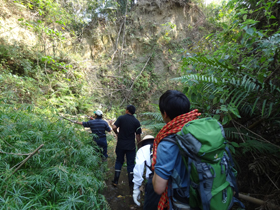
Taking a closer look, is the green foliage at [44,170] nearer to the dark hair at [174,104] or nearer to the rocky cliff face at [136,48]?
the dark hair at [174,104]

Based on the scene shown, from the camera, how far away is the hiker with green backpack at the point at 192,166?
114 centimetres

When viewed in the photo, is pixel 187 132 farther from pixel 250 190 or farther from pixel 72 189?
pixel 250 190

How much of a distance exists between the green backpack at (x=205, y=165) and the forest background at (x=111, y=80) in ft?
3.18

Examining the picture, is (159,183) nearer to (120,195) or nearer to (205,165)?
(205,165)

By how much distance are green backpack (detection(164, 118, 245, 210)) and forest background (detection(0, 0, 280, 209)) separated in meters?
0.97

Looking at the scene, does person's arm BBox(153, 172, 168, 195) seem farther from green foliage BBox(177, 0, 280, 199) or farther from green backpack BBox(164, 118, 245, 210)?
green foliage BBox(177, 0, 280, 199)

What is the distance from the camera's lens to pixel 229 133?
96.4 inches

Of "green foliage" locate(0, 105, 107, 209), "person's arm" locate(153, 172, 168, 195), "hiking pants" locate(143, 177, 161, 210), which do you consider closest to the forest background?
"green foliage" locate(0, 105, 107, 209)

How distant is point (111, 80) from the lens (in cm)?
966

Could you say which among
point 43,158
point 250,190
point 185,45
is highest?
point 185,45

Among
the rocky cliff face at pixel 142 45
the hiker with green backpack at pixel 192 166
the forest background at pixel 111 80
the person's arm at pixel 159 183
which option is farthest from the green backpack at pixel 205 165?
the rocky cliff face at pixel 142 45

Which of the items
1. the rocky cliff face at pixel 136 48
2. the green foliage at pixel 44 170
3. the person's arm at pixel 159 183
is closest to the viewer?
the person's arm at pixel 159 183

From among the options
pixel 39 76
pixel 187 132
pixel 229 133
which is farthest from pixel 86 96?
pixel 187 132

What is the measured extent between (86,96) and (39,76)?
6.55 ft
